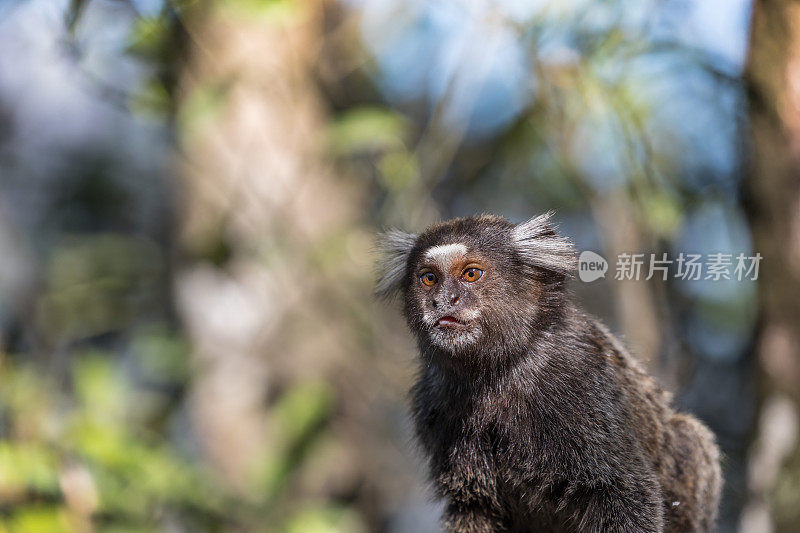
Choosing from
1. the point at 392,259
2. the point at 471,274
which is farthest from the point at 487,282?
the point at 392,259

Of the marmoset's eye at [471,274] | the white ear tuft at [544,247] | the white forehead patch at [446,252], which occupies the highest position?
the white ear tuft at [544,247]

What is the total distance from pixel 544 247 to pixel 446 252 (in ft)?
0.99

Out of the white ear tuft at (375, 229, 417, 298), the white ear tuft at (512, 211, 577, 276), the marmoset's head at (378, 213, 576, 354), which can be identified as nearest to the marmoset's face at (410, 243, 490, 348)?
the marmoset's head at (378, 213, 576, 354)

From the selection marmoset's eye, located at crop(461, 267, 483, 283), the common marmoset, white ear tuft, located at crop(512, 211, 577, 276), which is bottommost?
the common marmoset

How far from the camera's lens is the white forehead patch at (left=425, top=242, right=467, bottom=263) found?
2268mm

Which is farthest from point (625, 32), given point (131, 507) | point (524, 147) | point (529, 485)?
point (131, 507)

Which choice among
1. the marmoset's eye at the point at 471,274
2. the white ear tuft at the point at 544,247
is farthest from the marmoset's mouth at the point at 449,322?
the white ear tuft at the point at 544,247

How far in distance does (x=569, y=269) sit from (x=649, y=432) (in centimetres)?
60

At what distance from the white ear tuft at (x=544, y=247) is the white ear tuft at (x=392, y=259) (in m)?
0.41

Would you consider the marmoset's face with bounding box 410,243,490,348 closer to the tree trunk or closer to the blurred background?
the blurred background

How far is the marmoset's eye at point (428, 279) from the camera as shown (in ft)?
7.64

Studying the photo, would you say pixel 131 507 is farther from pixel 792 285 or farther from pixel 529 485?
pixel 792 285

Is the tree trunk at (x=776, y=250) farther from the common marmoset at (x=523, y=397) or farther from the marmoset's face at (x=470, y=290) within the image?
the marmoset's face at (x=470, y=290)

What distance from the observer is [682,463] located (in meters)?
2.57
